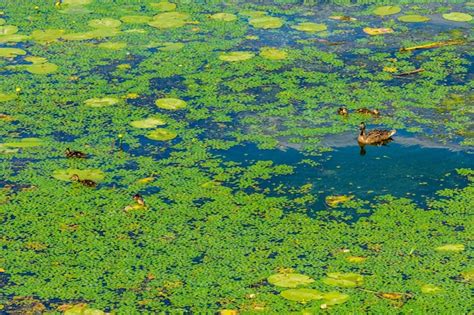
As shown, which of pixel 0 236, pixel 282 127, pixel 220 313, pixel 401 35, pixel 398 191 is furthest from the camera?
pixel 401 35

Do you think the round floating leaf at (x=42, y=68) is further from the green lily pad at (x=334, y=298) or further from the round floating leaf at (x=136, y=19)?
the green lily pad at (x=334, y=298)

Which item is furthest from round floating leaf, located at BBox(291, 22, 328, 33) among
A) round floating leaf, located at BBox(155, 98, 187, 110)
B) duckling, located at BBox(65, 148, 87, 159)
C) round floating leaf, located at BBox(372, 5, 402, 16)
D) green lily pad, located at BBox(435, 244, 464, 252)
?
green lily pad, located at BBox(435, 244, 464, 252)

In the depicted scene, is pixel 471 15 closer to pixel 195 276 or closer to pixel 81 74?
pixel 81 74

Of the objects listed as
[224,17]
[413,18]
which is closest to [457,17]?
[413,18]

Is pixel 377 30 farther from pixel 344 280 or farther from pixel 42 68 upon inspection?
pixel 344 280

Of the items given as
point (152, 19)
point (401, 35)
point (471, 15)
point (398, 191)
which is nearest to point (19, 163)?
point (398, 191)
